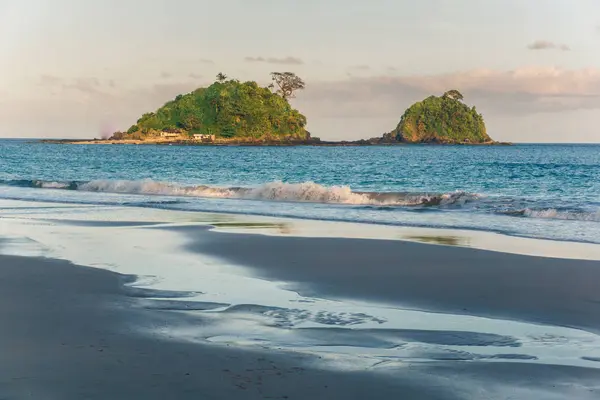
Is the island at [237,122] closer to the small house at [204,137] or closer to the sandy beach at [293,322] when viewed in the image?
the small house at [204,137]

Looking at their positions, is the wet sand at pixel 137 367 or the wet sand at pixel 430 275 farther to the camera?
the wet sand at pixel 430 275

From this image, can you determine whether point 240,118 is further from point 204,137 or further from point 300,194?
point 300,194

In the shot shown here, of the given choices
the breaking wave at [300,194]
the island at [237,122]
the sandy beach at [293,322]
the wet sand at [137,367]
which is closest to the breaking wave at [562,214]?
the breaking wave at [300,194]

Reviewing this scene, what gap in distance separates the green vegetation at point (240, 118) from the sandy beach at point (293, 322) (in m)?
173

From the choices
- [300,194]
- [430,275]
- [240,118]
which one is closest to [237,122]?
[240,118]

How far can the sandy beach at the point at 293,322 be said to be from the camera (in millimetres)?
6219

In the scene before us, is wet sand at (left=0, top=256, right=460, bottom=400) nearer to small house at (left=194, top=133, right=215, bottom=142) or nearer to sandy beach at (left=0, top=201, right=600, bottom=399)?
sandy beach at (left=0, top=201, right=600, bottom=399)

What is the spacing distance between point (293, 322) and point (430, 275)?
3.88 m

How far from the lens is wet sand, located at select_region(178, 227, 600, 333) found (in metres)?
9.42

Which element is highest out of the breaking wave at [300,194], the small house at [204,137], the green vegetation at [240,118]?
the green vegetation at [240,118]

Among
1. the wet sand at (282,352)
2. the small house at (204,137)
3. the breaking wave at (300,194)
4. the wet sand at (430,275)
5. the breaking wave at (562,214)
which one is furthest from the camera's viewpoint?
the small house at (204,137)

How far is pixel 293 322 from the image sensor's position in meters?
8.42

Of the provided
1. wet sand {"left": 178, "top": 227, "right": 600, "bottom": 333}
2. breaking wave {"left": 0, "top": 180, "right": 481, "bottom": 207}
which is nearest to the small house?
breaking wave {"left": 0, "top": 180, "right": 481, "bottom": 207}

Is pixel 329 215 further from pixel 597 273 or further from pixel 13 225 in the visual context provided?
pixel 597 273
